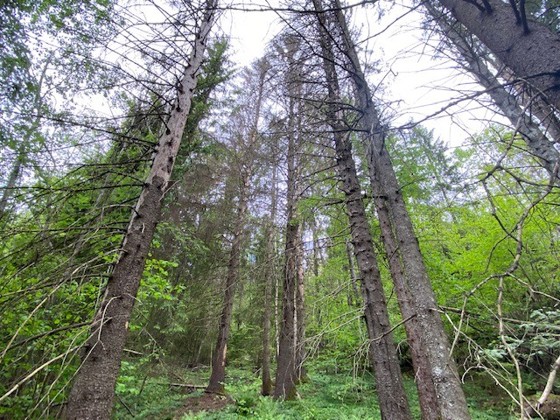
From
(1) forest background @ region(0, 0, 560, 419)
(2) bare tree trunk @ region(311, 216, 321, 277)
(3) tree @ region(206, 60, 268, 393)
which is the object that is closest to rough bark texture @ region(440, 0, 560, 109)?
(1) forest background @ region(0, 0, 560, 419)

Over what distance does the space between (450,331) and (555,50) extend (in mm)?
7240

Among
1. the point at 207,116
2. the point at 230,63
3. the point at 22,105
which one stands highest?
the point at 230,63

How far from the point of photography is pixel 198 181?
9.37m

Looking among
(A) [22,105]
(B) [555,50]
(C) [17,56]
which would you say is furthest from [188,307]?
(B) [555,50]

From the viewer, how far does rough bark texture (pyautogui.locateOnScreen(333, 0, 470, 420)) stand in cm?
189

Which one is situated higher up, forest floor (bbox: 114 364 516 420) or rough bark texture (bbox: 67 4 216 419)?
rough bark texture (bbox: 67 4 216 419)

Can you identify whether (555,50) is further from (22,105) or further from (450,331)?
(450,331)

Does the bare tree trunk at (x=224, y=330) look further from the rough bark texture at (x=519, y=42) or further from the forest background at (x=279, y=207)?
the rough bark texture at (x=519, y=42)

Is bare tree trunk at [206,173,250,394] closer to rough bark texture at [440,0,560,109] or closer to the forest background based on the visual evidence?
the forest background

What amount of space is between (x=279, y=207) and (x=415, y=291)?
6693 millimetres

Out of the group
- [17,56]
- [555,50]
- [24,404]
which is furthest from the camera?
[17,56]

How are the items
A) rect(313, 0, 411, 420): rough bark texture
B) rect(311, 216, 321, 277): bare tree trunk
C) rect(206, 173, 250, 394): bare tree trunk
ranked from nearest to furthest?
rect(313, 0, 411, 420): rough bark texture → rect(311, 216, 321, 277): bare tree trunk → rect(206, 173, 250, 394): bare tree trunk

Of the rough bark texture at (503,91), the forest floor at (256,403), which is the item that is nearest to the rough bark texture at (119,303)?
the rough bark texture at (503,91)

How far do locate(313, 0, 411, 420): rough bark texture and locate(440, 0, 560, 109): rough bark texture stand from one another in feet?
3.61
